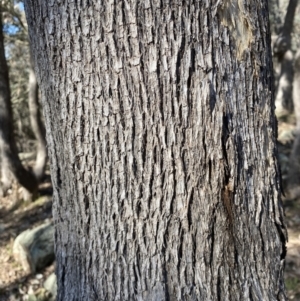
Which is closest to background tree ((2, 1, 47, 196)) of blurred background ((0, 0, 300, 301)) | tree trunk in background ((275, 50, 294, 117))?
blurred background ((0, 0, 300, 301))

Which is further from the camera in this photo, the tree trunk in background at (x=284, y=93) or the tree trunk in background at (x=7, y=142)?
the tree trunk in background at (x=284, y=93)

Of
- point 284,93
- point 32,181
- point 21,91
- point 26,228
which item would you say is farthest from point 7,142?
point 284,93

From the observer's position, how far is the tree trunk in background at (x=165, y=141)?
1.36 meters

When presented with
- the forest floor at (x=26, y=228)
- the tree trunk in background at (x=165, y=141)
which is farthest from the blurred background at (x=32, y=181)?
the tree trunk in background at (x=165, y=141)

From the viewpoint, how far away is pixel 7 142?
7.30 metres

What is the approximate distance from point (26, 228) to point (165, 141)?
19.8ft

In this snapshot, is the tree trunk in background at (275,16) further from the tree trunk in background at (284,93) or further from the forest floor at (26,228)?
the forest floor at (26,228)

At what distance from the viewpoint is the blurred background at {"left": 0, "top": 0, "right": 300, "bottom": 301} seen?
5277 mm

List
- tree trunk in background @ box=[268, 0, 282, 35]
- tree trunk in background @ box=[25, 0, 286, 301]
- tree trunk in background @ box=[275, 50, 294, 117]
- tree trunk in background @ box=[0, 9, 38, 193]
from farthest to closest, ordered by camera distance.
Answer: tree trunk in background @ box=[268, 0, 282, 35] → tree trunk in background @ box=[275, 50, 294, 117] → tree trunk in background @ box=[0, 9, 38, 193] → tree trunk in background @ box=[25, 0, 286, 301]

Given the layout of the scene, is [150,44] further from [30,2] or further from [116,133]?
[30,2]

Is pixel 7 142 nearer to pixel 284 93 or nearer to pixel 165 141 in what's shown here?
pixel 165 141

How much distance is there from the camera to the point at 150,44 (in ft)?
4.42

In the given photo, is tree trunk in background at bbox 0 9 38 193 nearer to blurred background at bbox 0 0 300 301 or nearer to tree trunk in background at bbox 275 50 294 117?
blurred background at bbox 0 0 300 301

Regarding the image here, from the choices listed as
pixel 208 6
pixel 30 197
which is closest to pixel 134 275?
pixel 208 6
